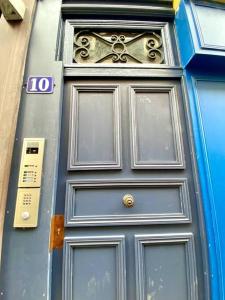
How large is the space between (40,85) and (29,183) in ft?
2.79

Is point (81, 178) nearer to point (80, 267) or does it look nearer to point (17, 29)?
point (80, 267)

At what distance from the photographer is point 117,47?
2.30m

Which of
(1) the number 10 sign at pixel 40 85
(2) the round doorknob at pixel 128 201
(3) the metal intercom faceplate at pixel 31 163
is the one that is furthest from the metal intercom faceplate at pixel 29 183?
(2) the round doorknob at pixel 128 201

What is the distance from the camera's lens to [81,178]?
1.84 m

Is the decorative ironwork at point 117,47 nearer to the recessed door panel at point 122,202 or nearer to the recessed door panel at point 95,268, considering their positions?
the recessed door panel at point 122,202

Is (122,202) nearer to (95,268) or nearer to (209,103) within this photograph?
(95,268)

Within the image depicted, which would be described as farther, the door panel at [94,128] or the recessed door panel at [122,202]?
the door panel at [94,128]

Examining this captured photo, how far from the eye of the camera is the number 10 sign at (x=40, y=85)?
1.96 m

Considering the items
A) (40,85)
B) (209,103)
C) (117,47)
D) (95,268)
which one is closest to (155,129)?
(209,103)

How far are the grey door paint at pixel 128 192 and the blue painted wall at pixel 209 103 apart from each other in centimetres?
12

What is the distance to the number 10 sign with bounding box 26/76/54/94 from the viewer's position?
1.96 metres

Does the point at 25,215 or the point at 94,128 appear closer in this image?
the point at 25,215

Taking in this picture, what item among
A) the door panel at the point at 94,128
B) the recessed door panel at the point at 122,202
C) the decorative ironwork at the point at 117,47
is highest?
the decorative ironwork at the point at 117,47

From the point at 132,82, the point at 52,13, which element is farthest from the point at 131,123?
the point at 52,13
